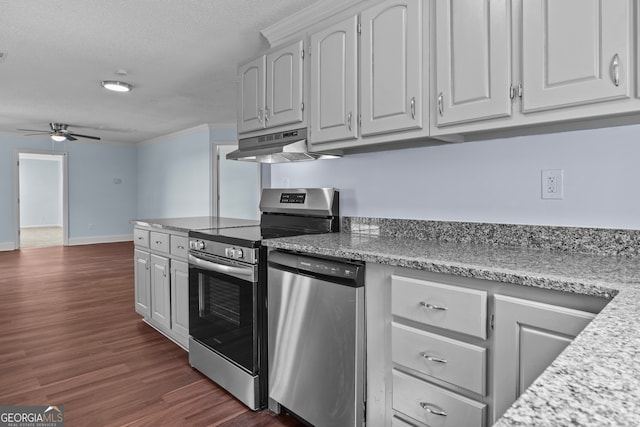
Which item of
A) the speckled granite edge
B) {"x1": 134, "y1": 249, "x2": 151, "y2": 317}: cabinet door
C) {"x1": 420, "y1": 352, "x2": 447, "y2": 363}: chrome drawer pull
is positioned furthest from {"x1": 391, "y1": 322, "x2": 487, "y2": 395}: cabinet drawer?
{"x1": 134, "y1": 249, "x2": 151, "y2": 317}: cabinet door

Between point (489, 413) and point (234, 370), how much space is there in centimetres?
137

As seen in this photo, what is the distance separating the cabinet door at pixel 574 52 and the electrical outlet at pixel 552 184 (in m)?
0.38

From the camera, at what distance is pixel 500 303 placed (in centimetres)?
124

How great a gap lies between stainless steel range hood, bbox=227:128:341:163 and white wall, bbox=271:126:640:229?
24cm

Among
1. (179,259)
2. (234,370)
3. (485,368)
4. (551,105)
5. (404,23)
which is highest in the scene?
(404,23)

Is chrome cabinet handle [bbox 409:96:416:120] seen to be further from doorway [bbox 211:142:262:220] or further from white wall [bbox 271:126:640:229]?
doorway [bbox 211:142:262:220]

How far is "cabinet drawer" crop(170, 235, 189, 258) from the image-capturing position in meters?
2.68

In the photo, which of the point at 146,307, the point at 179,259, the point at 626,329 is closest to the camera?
the point at 626,329

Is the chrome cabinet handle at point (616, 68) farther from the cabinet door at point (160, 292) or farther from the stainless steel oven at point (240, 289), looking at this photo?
the cabinet door at point (160, 292)

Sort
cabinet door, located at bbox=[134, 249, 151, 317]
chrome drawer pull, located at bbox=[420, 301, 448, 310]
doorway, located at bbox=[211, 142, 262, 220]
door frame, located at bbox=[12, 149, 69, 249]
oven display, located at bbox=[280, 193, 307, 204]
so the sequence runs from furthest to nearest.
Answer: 1. door frame, located at bbox=[12, 149, 69, 249]
2. doorway, located at bbox=[211, 142, 262, 220]
3. cabinet door, located at bbox=[134, 249, 151, 317]
4. oven display, located at bbox=[280, 193, 307, 204]
5. chrome drawer pull, located at bbox=[420, 301, 448, 310]

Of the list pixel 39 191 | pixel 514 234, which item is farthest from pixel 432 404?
pixel 39 191

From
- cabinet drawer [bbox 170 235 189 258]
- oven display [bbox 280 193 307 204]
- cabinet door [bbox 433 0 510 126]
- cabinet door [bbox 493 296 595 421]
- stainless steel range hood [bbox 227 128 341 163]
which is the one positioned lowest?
cabinet door [bbox 493 296 595 421]

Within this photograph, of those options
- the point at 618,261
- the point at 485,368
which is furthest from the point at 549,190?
the point at 485,368

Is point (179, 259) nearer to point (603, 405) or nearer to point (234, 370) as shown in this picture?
point (234, 370)
